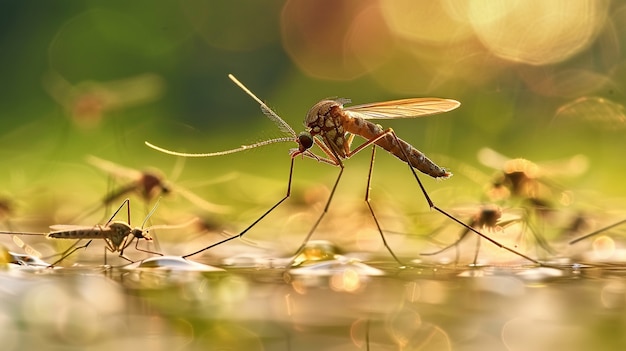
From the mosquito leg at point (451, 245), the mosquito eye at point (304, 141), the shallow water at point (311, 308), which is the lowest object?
the shallow water at point (311, 308)

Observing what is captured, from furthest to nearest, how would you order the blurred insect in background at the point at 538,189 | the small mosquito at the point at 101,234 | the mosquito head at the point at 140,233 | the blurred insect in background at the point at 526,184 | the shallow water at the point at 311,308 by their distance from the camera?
the blurred insect in background at the point at 526,184, the blurred insect in background at the point at 538,189, the mosquito head at the point at 140,233, the small mosquito at the point at 101,234, the shallow water at the point at 311,308

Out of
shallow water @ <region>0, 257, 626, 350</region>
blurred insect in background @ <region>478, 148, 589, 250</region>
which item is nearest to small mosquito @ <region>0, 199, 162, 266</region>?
shallow water @ <region>0, 257, 626, 350</region>

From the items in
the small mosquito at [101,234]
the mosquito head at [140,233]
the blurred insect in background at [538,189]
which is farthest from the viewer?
the blurred insect in background at [538,189]

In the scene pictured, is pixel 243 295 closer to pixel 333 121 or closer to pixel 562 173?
pixel 333 121

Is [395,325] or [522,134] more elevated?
[522,134]

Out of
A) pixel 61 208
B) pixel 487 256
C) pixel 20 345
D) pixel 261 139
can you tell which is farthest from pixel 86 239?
pixel 20 345

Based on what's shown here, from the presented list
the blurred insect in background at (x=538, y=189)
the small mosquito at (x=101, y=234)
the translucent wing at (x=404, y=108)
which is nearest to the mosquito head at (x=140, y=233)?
the small mosquito at (x=101, y=234)

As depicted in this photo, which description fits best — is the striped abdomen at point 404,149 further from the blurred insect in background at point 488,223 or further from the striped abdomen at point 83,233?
the striped abdomen at point 83,233

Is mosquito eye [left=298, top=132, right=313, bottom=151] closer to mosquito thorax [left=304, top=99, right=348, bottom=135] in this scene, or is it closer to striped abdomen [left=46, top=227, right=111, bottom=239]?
mosquito thorax [left=304, top=99, right=348, bottom=135]
